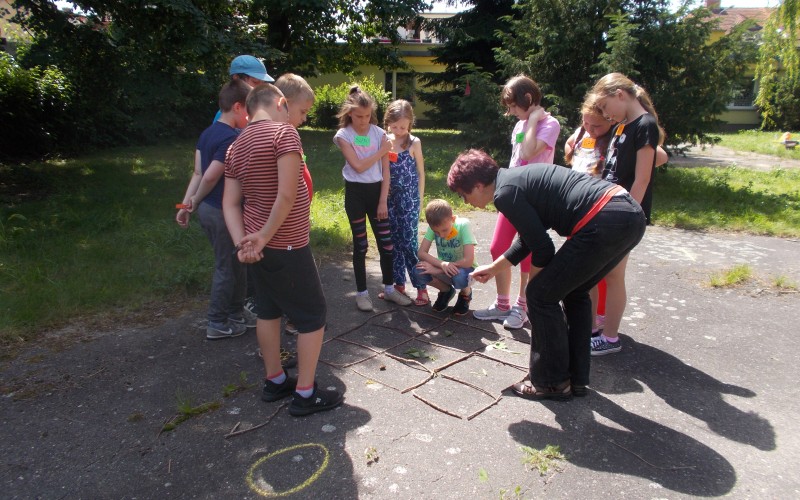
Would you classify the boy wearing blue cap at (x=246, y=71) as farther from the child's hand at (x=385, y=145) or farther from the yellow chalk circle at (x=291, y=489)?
the yellow chalk circle at (x=291, y=489)

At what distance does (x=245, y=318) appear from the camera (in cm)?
435

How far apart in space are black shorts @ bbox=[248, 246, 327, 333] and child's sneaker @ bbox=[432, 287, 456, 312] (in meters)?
1.80

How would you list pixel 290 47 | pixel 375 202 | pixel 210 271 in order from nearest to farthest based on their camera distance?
1. pixel 375 202
2. pixel 210 271
3. pixel 290 47

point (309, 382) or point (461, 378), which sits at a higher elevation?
point (309, 382)

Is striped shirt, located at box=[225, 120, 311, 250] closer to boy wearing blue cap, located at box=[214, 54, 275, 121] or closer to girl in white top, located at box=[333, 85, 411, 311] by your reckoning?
boy wearing blue cap, located at box=[214, 54, 275, 121]

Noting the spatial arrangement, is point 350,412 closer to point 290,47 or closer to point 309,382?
point 309,382

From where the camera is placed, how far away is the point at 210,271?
5316 millimetres

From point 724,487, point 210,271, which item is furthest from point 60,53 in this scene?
point 724,487

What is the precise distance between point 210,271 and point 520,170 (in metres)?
3.41

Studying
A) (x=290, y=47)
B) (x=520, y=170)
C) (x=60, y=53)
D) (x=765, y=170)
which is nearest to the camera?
(x=520, y=170)

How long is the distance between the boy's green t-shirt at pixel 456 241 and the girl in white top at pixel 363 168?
426mm

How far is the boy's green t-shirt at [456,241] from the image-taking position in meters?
4.44

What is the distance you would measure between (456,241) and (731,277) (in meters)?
2.98

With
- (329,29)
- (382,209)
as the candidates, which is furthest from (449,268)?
(329,29)
